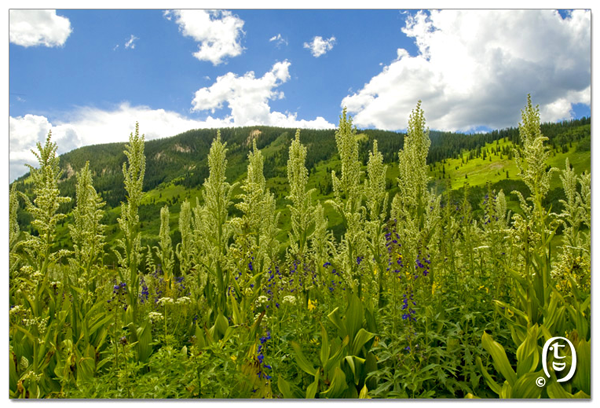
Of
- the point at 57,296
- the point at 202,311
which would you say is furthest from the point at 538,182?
the point at 57,296

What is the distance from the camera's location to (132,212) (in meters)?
4.60

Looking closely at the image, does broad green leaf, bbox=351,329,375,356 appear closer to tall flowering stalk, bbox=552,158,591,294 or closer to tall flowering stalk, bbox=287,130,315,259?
tall flowering stalk, bbox=287,130,315,259

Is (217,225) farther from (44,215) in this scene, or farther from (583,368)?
(583,368)

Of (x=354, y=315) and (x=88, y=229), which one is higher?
(x=88, y=229)

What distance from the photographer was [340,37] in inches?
197

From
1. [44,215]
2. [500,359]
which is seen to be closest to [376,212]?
[500,359]

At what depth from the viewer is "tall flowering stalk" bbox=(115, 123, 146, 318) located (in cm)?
448

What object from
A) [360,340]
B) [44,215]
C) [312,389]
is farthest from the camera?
[44,215]

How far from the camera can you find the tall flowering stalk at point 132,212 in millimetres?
4480

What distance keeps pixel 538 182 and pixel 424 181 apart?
1.34m

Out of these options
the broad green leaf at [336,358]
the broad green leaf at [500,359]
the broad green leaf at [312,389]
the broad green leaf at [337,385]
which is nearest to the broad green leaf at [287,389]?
the broad green leaf at [312,389]

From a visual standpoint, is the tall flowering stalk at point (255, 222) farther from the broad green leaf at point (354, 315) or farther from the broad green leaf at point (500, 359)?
the broad green leaf at point (500, 359)
